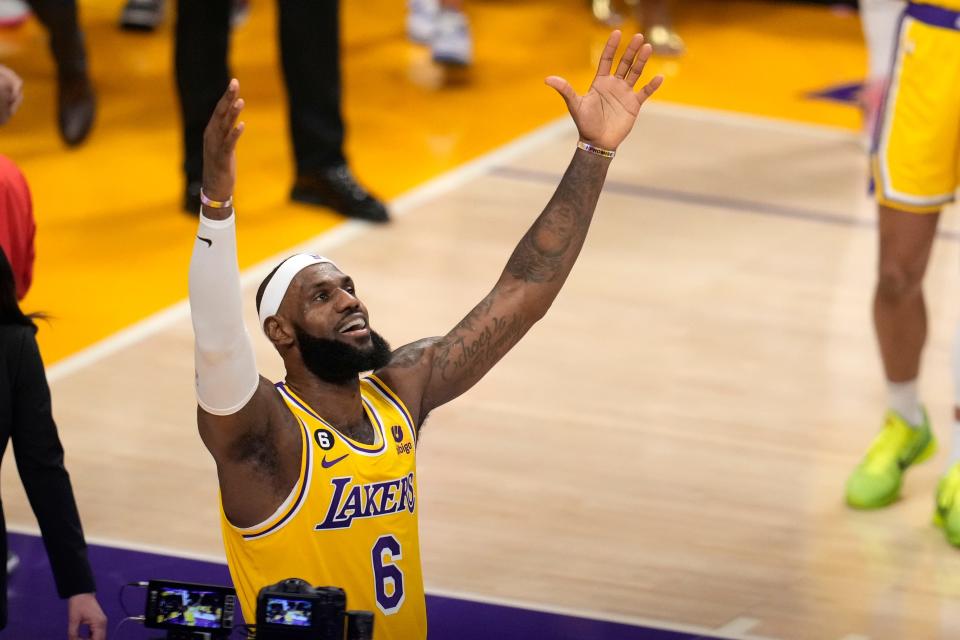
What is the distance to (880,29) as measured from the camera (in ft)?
20.2

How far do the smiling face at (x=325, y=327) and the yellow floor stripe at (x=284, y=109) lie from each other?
2.46 metres

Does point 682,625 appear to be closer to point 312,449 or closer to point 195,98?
point 312,449

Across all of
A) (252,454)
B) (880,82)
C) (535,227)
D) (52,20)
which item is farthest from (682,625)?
(52,20)

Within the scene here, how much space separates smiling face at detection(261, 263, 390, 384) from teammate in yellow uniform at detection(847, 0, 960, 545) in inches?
75.5

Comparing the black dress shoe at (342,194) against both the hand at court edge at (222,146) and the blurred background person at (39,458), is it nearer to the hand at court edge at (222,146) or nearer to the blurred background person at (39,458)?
the blurred background person at (39,458)

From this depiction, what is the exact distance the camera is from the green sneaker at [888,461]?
185 inches

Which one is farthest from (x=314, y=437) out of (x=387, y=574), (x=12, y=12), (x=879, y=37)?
(x=12, y=12)

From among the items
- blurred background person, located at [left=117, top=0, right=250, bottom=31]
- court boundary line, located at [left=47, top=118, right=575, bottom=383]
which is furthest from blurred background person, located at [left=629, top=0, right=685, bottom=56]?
blurred background person, located at [left=117, top=0, right=250, bottom=31]

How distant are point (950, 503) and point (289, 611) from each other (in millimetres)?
2460

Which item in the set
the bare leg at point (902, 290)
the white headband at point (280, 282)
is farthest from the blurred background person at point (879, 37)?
the white headband at point (280, 282)

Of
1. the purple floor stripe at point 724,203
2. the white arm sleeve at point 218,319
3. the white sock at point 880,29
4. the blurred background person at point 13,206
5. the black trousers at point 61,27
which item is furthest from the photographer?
the black trousers at point 61,27

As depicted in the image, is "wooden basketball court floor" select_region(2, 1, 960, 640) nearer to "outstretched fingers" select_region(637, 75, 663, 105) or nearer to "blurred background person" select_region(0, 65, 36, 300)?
"blurred background person" select_region(0, 65, 36, 300)

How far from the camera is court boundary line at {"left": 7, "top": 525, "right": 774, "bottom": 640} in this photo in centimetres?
402

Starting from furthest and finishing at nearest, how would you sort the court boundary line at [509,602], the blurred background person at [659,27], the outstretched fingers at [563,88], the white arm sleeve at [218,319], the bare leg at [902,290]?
the blurred background person at [659,27] → the bare leg at [902,290] → the court boundary line at [509,602] → the outstretched fingers at [563,88] → the white arm sleeve at [218,319]
